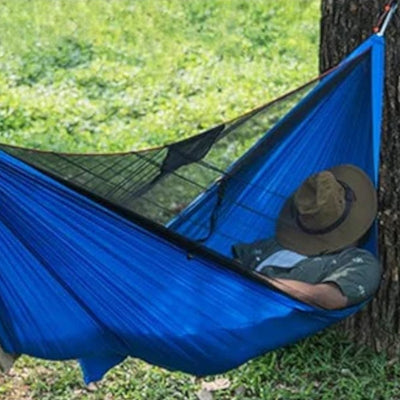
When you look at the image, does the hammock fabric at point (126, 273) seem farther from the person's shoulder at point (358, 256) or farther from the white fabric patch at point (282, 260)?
the white fabric patch at point (282, 260)

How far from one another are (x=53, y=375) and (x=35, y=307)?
35.7 inches

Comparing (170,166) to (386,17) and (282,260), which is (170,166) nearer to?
(282,260)

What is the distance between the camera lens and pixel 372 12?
11.3 ft

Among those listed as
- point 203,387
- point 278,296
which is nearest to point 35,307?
point 278,296

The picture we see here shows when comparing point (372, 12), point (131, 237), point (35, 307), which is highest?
point (372, 12)

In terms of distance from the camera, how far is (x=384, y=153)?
3480mm

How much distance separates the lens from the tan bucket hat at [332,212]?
10.4ft

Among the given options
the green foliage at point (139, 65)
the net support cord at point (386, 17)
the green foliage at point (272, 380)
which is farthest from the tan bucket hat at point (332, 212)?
the green foliage at point (139, 65)

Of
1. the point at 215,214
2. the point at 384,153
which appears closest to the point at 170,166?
the point at 215,214

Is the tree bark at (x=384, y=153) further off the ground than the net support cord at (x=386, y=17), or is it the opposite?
the net support cord at (x=386, y=17)

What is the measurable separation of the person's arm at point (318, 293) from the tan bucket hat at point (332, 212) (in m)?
0.26

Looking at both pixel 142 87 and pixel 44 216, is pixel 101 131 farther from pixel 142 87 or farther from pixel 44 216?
pixel 44 216

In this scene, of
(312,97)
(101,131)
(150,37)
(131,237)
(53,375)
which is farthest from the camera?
(150,37)

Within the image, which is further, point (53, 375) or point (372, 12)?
point (53, 375)
